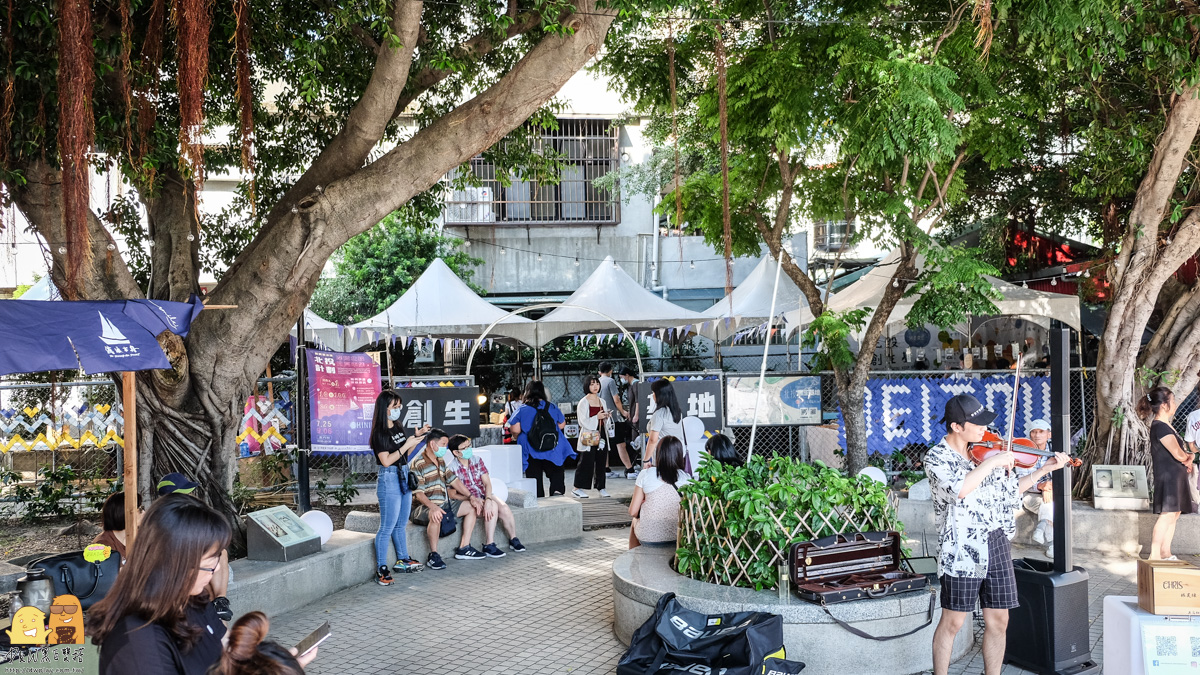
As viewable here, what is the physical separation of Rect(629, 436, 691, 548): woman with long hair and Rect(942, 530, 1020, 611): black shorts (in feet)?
9.06

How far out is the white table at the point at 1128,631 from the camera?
4703 mm

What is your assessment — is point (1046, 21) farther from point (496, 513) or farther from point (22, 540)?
point (22, 540)

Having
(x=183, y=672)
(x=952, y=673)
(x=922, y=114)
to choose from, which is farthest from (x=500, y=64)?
(x=183, y=672)

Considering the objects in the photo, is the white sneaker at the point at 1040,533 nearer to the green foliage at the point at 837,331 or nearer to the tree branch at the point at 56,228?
the green foliage at the point at 837,331

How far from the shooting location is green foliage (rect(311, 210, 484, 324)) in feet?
72.9

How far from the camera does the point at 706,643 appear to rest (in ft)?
17.0

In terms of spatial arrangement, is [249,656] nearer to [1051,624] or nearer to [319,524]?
[1051,624]

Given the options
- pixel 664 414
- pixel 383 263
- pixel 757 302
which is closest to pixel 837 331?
pixel 664 414

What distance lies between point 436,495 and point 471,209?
1626 cm

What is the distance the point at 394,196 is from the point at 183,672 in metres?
5.39

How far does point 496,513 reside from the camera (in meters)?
9.39

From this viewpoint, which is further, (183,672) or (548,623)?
(548,623)

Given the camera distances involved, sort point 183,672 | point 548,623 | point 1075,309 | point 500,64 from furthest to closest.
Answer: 1. point 1075,309
2. point 500,64
3. point 548,623
4. point 183,672

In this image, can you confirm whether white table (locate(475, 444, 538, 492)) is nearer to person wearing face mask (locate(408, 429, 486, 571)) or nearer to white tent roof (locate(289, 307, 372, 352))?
person wearing face mask (locate(408, 429, 486, 571))
